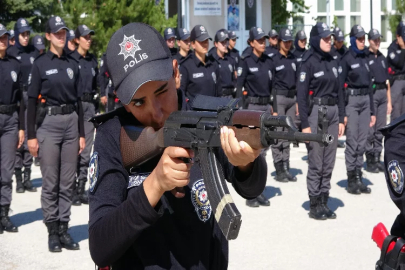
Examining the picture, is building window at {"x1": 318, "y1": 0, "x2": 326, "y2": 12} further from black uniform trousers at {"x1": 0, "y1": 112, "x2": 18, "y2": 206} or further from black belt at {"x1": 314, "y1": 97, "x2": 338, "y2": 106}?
black uniform trousers at {"x1": 0, "y1": 112, "x2": 18, "y2": 206}

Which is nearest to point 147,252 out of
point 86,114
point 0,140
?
point 0,140

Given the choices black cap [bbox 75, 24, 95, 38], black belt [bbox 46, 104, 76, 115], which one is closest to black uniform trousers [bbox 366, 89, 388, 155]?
black cap [bbox 75, 24, 95, 38]

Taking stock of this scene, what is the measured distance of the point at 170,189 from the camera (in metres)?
2.31

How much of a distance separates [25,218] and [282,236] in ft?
10.1

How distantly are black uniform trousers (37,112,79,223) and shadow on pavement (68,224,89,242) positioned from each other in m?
0.45

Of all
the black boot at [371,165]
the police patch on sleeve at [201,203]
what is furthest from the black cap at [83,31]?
the police patch on sleeve at [201,203]

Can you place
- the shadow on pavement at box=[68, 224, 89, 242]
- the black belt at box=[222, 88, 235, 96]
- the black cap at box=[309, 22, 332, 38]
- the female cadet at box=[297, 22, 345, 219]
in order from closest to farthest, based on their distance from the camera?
1. the shadow on pavement at box=[68, 224, 89, 242]
2. the female cadet at box=[297, 22, 345, 219]
3. the black cap at box=[309, 22, 332, 38]
4. the black belt at box=[222, 88, 235, 96]

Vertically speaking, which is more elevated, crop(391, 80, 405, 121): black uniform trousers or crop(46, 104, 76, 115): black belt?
crop(46, 104, 76, 115): black belt

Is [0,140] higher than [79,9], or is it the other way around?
[79,9]

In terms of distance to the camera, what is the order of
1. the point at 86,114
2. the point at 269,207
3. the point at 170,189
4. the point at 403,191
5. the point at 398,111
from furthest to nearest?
the point at 398,111 → the point at 86,114 → the point at 269,207 → the point at 403,191 → the point at 170,189

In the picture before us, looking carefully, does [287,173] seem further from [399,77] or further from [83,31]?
[83,31]

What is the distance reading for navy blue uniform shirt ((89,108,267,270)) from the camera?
2.34 metres

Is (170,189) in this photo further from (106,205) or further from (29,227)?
(29,227)

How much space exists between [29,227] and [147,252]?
18.9ft
